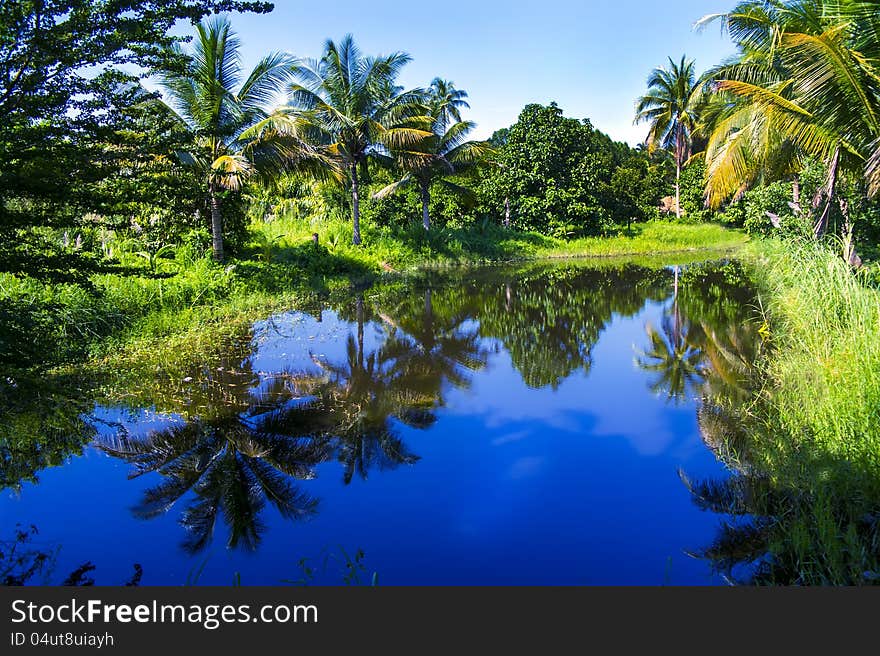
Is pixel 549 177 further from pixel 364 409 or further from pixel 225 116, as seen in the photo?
pixel 364 409

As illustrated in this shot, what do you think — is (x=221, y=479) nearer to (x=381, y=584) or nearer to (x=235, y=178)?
(x=381, y=584)

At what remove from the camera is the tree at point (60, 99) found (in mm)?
5496

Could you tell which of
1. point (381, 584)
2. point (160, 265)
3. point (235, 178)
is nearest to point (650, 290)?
point (235, 178)

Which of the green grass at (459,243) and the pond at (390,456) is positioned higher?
the green grass at (459,243)

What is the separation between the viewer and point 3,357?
627 cm

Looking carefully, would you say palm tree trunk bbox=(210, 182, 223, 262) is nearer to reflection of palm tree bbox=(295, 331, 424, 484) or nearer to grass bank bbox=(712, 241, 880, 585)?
reflection of palm tree bbox=(295, 331, 424, 484)

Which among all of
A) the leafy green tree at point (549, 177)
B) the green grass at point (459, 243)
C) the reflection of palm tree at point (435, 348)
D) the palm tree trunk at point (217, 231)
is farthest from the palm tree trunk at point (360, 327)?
the leafy green tree at point (549, 177)

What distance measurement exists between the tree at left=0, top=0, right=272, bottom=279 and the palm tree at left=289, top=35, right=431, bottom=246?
14.0 metres

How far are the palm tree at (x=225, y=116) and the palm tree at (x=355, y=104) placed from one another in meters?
5.07

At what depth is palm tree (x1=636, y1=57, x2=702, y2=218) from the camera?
32.4 meters

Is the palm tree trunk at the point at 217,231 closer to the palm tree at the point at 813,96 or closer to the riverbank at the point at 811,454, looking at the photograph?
the palm tree at the point at 813,96

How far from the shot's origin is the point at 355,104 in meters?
20.8

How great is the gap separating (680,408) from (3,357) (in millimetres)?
6630

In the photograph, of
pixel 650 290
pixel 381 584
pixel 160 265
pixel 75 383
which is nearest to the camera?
pixel 381 584
